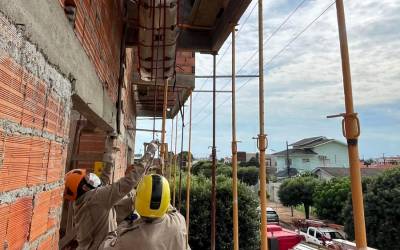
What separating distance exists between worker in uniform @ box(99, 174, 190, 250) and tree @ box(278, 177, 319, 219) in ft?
90.6

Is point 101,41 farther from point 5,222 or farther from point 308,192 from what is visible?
point 308,192

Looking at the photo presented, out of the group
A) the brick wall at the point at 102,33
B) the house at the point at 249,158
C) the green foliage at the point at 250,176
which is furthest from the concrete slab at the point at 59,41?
the house at the point at 249,158

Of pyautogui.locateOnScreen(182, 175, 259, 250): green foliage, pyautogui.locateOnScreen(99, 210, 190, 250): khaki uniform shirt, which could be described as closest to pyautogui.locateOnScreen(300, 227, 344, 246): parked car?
pyautogui.locateOnScreen(182, 175, 259, 250): green foliage

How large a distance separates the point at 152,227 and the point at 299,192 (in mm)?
28463

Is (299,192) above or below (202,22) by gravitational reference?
below

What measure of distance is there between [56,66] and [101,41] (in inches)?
64.9

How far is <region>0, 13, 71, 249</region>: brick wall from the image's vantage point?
1228 mm

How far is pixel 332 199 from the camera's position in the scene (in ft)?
71.9

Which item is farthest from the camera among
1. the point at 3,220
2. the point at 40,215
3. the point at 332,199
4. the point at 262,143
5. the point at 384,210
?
the point at 332,199

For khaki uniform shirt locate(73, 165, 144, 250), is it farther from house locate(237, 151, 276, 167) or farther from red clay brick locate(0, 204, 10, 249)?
house locate(237, 151, 276, 167)

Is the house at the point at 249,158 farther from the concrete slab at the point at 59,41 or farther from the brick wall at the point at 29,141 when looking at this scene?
the brick wall at the point at 29,141

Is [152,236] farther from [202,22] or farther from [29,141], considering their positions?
[202,22]

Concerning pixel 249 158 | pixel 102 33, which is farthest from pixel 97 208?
pixel 249 158

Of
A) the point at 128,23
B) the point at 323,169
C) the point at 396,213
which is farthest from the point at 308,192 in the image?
the point at 128,23
